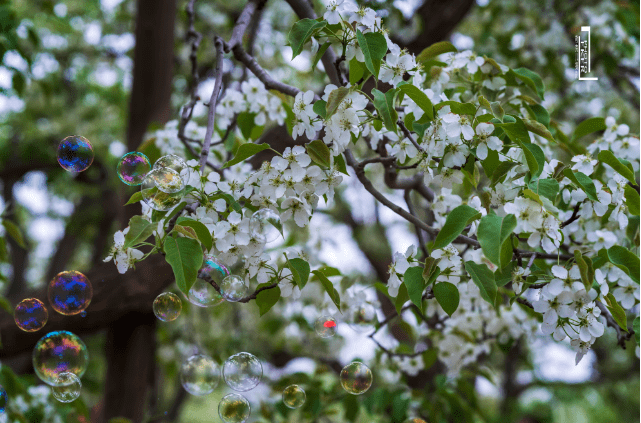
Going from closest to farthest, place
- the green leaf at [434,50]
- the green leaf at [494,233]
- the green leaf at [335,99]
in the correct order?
the green leaf at [494,233], the green leaf at [335,99], the green leaf at [434,50]

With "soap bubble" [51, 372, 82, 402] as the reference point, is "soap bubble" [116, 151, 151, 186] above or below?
above

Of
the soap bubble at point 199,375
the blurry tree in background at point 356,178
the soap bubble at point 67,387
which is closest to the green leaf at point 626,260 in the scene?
the blurry tree in background at point 356,178

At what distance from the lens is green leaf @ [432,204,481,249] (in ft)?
3.27

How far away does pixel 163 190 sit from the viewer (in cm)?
108

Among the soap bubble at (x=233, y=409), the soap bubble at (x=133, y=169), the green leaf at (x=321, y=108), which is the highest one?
the green leaf at (x=321, y=108)

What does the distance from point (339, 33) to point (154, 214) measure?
56 cm

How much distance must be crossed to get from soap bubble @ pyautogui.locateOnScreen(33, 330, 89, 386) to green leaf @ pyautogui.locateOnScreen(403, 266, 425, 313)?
1242mm

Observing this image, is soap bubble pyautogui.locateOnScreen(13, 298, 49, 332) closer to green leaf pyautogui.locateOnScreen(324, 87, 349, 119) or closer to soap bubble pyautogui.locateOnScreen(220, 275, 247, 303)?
soap bubble pyautogui.locateOnScreen(220, 275, 247, 303)

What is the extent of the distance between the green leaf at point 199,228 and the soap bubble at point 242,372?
0.63m

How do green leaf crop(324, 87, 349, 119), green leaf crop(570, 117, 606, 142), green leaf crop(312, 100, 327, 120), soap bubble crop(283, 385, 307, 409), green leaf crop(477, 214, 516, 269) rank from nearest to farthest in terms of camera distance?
green leaf crop(477, 214, 516, 269) < green leaf crop(324, 87, 349, 119) < green leaf crop(312, 100, 327, 120) < soap bubble crop(283, 385, 307, 409) < green leaf crop(570, 117, 606, 142)

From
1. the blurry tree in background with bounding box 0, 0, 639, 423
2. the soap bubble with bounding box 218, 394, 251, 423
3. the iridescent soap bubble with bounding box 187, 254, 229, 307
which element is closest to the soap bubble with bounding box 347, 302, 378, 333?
the blurry tree in background with bounding box 0, 0, 639, 423

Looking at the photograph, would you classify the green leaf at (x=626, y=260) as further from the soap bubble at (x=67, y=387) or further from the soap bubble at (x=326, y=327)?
the soap bubble at (x=67, y=387)

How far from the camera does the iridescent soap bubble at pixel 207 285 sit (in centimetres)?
128

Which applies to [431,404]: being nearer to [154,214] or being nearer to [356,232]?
[154,214]
